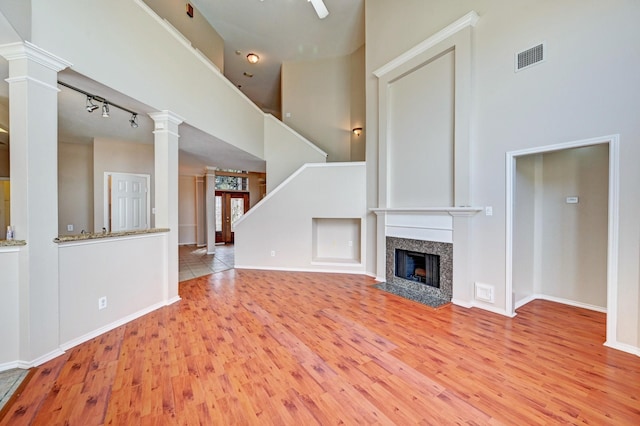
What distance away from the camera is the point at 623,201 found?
235cm

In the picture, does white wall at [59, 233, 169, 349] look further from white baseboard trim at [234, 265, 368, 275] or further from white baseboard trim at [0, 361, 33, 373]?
white baseboard trim at [234, 265, 368, 275]

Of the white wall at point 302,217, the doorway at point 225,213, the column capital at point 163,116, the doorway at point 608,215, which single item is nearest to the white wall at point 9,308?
the column capital at point 163,116

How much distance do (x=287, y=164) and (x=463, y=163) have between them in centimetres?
415

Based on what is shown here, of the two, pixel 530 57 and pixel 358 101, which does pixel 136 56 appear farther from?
pixel 358 101

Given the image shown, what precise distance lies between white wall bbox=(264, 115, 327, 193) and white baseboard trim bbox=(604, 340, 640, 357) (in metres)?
5.75

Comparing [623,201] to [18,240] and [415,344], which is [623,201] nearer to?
[415,344]

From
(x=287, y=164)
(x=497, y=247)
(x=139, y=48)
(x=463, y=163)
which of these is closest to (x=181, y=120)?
(x=139, y=48)

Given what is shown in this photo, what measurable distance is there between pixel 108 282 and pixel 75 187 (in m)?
4.06

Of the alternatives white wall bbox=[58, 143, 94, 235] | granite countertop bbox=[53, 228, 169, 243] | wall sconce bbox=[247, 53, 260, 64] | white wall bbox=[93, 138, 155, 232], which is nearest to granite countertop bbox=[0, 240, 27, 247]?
granite countertop bbox=[53, 228, 169, 243]

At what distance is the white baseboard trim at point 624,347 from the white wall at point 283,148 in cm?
575

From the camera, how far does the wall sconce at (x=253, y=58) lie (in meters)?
7.16

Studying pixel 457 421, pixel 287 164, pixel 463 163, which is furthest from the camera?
pixel 287 164

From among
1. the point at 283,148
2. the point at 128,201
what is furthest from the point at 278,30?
the point at 128,201

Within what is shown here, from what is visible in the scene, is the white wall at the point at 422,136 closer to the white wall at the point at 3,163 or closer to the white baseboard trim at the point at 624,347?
the white baseboard trim at the point at 624,347
